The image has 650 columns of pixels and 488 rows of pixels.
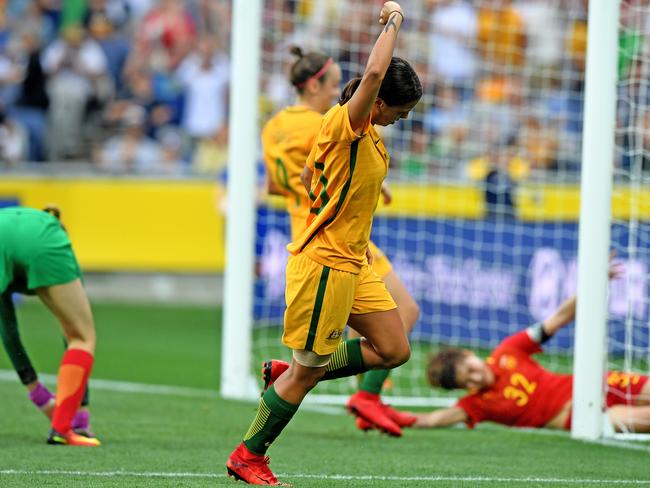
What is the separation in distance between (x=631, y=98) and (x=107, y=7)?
11409 millimetres

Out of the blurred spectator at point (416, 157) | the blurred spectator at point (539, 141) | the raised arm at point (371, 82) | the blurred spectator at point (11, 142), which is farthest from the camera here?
the blurred spectator at point (11, 142)

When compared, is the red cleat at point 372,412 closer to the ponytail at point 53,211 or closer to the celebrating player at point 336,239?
the celebrating player at point 336,239

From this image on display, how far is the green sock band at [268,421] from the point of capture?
5410 mm

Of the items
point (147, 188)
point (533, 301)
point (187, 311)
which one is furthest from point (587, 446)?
point (147, 188)

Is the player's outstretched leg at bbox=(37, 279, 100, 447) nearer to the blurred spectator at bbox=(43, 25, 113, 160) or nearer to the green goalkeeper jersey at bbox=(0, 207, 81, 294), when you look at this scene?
the green goalkeeper jersey at bbox=(0, 207, 81, 294)

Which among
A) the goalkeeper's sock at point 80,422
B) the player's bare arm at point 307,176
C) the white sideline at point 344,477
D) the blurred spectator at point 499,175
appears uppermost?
the player's bare arm at point 307,176

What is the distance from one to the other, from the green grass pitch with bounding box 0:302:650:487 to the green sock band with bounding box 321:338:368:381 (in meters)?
0.50

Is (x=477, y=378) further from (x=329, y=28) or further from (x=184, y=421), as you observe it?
(x=329, y=28)

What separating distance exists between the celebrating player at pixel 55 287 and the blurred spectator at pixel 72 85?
10.4 m

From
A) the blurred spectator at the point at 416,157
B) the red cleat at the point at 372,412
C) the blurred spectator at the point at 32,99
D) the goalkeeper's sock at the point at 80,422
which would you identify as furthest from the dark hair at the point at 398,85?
the blurred spectator at the point at 32,99

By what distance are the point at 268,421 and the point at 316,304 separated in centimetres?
58

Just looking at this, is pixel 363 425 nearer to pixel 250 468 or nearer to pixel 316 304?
pixel 250 468

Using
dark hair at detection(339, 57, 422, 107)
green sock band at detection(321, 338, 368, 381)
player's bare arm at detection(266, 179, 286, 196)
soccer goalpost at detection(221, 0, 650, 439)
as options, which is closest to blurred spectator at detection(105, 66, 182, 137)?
soccer goalpost at detection(221, 0, 650, 439)

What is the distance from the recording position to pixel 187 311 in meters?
15.9
